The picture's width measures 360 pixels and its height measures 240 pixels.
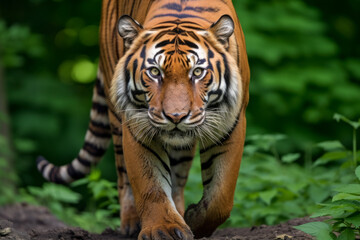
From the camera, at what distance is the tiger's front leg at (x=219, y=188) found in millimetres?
3859

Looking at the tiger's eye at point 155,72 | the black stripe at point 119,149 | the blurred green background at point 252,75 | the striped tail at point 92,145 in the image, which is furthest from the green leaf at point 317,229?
the blurred green background at point 252,75

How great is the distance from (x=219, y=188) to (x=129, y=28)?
3.66 feet

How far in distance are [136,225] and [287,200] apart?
54.2 inches

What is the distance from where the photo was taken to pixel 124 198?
4895 mm

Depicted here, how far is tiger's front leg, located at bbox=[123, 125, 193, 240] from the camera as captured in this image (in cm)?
357

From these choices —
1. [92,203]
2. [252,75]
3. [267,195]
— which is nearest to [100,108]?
[267,195]

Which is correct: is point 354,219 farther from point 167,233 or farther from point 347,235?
point 167,233

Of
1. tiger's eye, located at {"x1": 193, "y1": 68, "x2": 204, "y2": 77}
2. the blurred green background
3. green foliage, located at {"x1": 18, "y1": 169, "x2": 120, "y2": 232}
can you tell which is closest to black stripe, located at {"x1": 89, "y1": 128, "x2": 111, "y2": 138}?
green foliage, located at {"x1": 18, "y1": 169, "x2": 120, "y2": 232}

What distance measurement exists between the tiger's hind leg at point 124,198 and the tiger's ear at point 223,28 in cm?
126

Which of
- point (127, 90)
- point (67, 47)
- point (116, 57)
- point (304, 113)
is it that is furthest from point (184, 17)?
point (67, 47)

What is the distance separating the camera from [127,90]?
12.6 feet

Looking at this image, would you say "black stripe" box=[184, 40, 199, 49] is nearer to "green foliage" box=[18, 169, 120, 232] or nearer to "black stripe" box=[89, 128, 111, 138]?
"green foliage" box=[18, 169, 120, 232]

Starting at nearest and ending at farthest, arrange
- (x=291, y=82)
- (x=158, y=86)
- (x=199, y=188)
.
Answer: (x=158, y=86) < (x=199, y=188) < (x=291, y=82)

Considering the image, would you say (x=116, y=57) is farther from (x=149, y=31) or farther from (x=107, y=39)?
(x=149, y=31)
